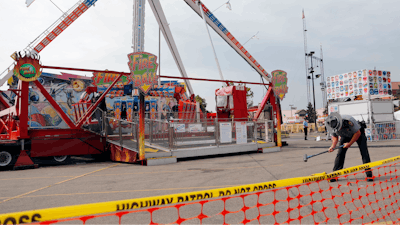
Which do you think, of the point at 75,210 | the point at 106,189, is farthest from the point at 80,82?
the point at 75,210

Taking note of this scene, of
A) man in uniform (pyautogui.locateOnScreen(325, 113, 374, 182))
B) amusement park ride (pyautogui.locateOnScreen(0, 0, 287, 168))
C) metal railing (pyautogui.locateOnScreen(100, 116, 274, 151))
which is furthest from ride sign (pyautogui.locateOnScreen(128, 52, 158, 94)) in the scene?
man in uniform (pyautogui.locateOnScreen(325, 113, 374, 182))

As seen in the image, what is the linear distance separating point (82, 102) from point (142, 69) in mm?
6836

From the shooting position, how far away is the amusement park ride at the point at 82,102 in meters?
10.0

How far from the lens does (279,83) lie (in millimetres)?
15398

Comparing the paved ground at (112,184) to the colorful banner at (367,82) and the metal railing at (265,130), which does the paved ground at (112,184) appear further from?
the colorful banner at (367,82)

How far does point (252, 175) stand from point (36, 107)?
26193 mm

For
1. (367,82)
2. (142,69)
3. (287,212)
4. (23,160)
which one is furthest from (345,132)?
(367,82)

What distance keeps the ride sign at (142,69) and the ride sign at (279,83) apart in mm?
8174

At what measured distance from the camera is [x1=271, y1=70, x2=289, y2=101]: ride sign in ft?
50.0

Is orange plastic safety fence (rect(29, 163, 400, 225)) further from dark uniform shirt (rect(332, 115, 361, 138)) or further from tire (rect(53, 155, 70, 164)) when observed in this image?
tire (rect(53, 155, 70, 164))

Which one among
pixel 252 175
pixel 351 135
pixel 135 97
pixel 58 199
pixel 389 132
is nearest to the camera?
pixel 58 199

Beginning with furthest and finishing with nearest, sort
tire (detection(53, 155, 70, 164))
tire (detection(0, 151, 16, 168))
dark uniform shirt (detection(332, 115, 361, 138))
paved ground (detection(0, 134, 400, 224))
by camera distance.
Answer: tire (detection(53, 155, 70, 164))
tire (detection(0, 151, 16, 168))
dark uniform shirt (detection(332, 115, 361, 138))
paved ground (detection(0, 134, 400, 224))

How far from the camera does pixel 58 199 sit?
5.28 m

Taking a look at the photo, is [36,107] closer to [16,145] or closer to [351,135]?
[16,145]
